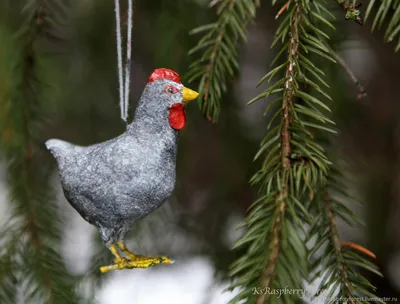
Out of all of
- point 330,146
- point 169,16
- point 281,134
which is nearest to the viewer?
point 281,134

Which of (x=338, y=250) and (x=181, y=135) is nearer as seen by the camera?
(x=338, y=250)

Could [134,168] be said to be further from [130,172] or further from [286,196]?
[286,196]

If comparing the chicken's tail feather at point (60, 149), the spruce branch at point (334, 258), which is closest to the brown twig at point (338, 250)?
the spruce branch at point (334, 258)

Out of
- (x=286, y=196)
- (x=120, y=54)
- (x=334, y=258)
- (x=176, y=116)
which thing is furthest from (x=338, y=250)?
(x=120, y=54)

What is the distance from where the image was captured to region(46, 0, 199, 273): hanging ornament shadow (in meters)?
0.66

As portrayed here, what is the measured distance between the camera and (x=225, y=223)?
3.83 feet

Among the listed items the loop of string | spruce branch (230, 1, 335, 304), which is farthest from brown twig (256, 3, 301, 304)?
the loop of string

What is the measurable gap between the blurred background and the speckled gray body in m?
0.20

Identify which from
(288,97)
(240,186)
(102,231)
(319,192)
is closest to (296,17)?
(288,97)

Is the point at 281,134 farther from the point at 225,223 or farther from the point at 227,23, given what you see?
the point at 225,223

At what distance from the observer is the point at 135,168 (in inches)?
26.0

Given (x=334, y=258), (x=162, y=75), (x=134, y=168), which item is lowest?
(x=334, y=258)

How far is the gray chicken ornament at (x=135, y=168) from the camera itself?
662mm

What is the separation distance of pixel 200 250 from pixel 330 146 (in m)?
0.47
